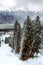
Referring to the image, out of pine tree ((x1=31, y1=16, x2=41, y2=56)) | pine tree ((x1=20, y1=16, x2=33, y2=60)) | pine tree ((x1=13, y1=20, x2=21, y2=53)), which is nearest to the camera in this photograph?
pine tree ((x1=20, y1=16, x2=33, y2=60))

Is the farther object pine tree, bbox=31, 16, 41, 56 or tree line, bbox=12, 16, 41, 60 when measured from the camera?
pine tree, bbox=31, 16, 41, 56

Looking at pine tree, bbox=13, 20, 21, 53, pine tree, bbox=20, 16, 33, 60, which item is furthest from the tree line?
pine tree, bbox=13, 20, 21, 53

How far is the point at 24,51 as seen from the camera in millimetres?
40250

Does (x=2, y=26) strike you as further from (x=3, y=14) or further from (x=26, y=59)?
(x=26, y=59)

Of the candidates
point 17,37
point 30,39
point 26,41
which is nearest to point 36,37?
point 30,39

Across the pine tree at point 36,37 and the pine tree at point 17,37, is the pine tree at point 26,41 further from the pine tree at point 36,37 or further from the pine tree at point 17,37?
the pine tree at point 17,37

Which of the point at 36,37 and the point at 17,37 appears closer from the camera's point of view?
the point at 36,37

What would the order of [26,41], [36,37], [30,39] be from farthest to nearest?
[36,37] < [30,39] < [26,41]

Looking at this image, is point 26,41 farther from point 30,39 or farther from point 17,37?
point 17,37

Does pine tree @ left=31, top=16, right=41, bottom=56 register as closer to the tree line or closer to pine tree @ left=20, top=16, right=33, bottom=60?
the tree line

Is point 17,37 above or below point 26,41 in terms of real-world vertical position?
below

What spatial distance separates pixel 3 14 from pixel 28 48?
218ft

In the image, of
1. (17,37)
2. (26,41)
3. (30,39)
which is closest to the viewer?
(26,41)

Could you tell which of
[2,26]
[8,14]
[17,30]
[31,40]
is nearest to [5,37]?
[2,26]
